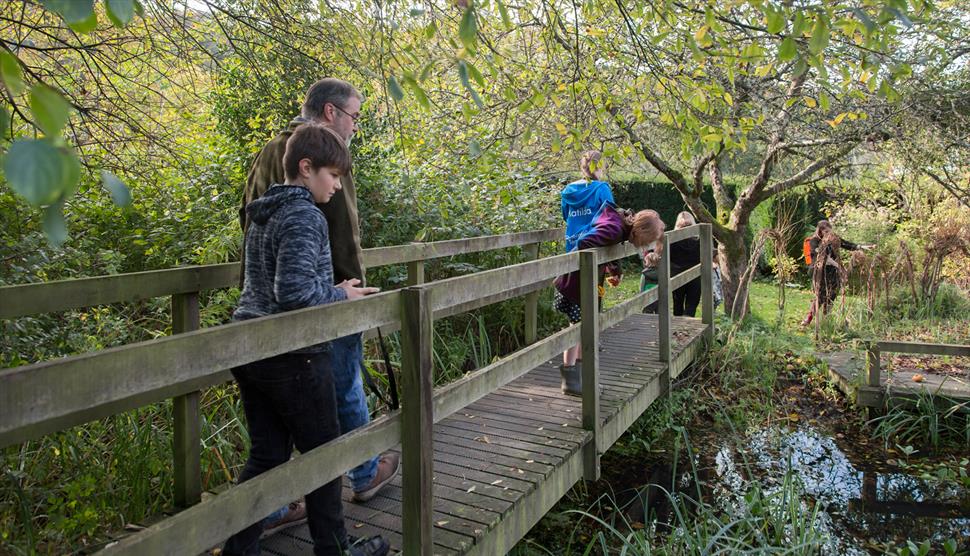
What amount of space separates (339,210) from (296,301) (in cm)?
53

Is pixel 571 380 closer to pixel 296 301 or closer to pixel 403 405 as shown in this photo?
pixel 403 405

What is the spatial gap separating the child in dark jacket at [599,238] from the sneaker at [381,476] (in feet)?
5.36

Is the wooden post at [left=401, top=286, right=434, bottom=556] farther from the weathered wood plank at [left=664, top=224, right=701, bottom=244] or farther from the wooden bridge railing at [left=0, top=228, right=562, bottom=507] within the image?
the weathered wood plank at [left=664, top=224, right=701, bottom=244]

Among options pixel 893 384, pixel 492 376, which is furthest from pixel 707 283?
pixel 492 376

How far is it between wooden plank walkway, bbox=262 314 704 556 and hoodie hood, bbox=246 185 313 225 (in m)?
1.30

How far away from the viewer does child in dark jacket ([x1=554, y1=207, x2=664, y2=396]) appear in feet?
15.6

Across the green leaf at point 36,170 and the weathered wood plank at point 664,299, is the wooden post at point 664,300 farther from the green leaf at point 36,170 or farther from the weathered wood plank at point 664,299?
the green leaf at point 36,170

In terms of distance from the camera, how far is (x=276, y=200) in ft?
7.98

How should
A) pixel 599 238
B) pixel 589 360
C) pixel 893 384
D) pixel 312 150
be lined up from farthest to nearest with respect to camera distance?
pixel 893 384
pixel 599 238
pixel 589 360
pixel 312 150

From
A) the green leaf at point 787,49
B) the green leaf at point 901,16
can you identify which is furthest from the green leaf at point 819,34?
the green leaf at point 901,16

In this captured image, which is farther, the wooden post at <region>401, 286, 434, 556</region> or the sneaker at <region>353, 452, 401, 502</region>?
the sneaker at <region>353, 452, 401, 502</region>

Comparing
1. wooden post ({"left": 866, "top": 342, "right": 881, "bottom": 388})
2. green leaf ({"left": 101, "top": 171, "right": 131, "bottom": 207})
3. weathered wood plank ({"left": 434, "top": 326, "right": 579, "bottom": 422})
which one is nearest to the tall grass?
wooden post ({"left": 866, "top": 342, "right": 881, "bottom": 388})

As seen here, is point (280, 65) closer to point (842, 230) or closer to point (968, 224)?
point (968, 224)

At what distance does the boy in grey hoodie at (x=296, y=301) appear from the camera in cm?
241
